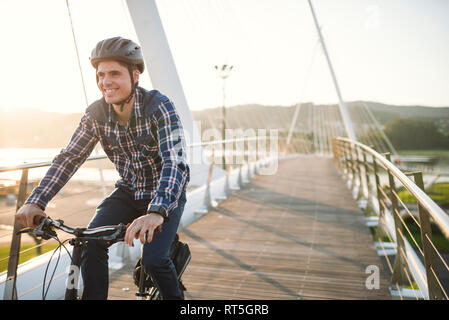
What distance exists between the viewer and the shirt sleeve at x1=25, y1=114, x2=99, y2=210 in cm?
157

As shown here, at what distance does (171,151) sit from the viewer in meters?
1.59

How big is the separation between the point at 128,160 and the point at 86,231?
535mm

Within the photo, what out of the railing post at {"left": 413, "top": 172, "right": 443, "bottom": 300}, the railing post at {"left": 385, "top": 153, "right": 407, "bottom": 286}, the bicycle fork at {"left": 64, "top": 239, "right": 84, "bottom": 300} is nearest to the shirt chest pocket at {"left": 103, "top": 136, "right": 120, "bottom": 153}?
the bicycle fork at {"left": 64, "top": 239, "right": 84, "bottom": 300}

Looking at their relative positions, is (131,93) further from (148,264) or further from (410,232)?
(410,232)

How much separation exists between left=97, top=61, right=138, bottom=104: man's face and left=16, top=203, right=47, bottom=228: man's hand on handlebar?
1.73 ft

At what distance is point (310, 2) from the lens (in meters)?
18.8

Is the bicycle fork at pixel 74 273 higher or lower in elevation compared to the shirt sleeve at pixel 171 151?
lower

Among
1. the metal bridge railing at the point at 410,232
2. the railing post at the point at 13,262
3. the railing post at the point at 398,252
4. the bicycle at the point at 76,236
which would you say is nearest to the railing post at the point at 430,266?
the metal bridge railing at the point at 410,232

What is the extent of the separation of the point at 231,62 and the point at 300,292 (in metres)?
17.4

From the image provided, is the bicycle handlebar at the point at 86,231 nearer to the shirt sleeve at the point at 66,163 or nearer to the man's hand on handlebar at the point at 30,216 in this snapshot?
the man's hand on handlebar at the point at 30,216

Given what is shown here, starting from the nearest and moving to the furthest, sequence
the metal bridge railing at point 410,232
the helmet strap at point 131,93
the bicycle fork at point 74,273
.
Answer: the bicycle fork at point 74,273, the metal bridge railing at point 410,232, the helmet strap at point 131,93

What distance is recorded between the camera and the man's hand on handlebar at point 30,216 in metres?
1.43
